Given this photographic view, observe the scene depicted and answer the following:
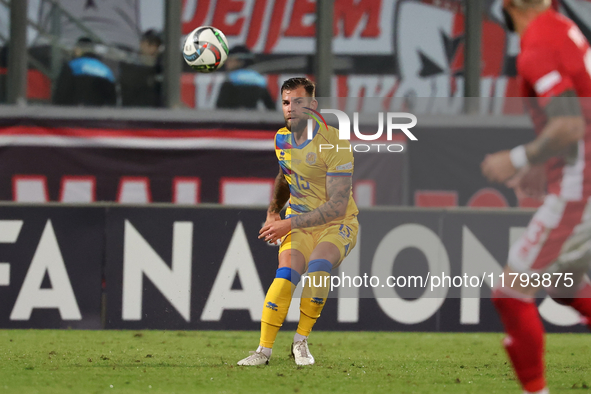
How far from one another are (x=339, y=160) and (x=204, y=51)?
184 cm

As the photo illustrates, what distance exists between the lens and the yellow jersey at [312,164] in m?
5.93

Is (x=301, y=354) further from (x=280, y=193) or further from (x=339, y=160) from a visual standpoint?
(x=339, y=160)

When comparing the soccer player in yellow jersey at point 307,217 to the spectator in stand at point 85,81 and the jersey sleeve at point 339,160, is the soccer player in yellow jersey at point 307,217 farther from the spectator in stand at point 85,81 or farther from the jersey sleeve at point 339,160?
the spectator in stand at point 85,81

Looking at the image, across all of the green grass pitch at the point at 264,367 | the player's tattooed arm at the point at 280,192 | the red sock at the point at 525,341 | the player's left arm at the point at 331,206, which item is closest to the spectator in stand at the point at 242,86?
the green grass pitch at the point at 264,367

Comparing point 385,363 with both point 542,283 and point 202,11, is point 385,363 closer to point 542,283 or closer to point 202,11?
point 542,283

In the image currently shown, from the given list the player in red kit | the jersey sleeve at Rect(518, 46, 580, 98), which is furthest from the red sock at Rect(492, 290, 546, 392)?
the jersey sleeve at Rect(518, 46, 580, 98)

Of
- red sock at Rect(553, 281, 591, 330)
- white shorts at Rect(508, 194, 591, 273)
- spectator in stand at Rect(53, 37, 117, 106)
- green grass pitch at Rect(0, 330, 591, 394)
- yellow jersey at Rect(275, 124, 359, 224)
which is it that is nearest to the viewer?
white shorts at Rect(508, 194, 591, 273)

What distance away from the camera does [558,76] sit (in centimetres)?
380

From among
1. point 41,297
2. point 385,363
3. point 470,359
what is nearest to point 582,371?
point 470,359

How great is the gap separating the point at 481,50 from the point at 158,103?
4221 mm

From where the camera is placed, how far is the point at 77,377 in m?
5.21

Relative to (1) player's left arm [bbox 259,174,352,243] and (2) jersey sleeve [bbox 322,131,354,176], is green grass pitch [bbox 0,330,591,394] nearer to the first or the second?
(1) player's left arm [bbox 259,174,352,243]

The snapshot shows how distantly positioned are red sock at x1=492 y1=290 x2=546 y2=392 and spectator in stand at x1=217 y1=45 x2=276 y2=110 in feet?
22.9

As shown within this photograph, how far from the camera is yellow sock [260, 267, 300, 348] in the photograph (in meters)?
5.82
